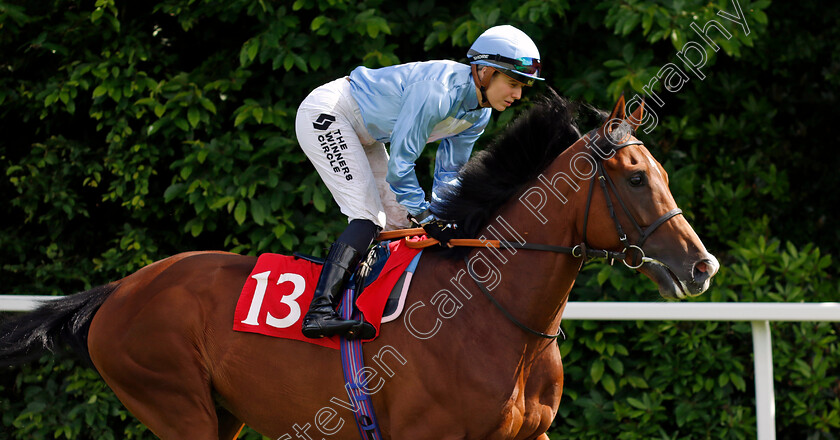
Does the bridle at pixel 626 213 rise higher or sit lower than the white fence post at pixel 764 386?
higher

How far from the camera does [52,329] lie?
3363 millimetres

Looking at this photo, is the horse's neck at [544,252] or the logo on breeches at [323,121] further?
the logo on breeches at [323,121]

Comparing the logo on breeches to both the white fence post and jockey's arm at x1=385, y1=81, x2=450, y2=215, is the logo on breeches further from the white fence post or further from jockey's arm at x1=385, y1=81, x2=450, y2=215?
the white fence post

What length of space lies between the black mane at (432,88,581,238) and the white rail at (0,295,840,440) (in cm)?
134

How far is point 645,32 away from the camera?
4.40 metres

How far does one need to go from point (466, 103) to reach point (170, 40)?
325cm

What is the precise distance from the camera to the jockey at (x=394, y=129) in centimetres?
292

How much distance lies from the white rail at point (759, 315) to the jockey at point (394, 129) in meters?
1.30

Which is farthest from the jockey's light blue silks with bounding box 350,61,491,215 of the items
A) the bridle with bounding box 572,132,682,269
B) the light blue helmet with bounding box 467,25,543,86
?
the bridle with bounding box 572,132,682,269

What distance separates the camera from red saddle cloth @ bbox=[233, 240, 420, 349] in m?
2.94

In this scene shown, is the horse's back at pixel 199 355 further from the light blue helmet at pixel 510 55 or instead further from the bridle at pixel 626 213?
the light blue helmet at pixel 510 55

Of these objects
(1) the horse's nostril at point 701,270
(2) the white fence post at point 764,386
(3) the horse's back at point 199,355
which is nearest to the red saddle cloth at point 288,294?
(3) the horse's back at point 199,355

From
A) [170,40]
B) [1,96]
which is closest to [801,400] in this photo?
[170,40]

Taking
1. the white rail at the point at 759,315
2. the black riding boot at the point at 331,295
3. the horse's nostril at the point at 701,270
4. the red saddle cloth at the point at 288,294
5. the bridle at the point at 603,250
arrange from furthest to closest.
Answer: the white rail at the point at 759,315 < the red saddle cloth at the point at 288,294 < the black riding boot at the point at 331,295 < the bridle at the point at 603,250 < the horse's nostril at the point at 701,270
